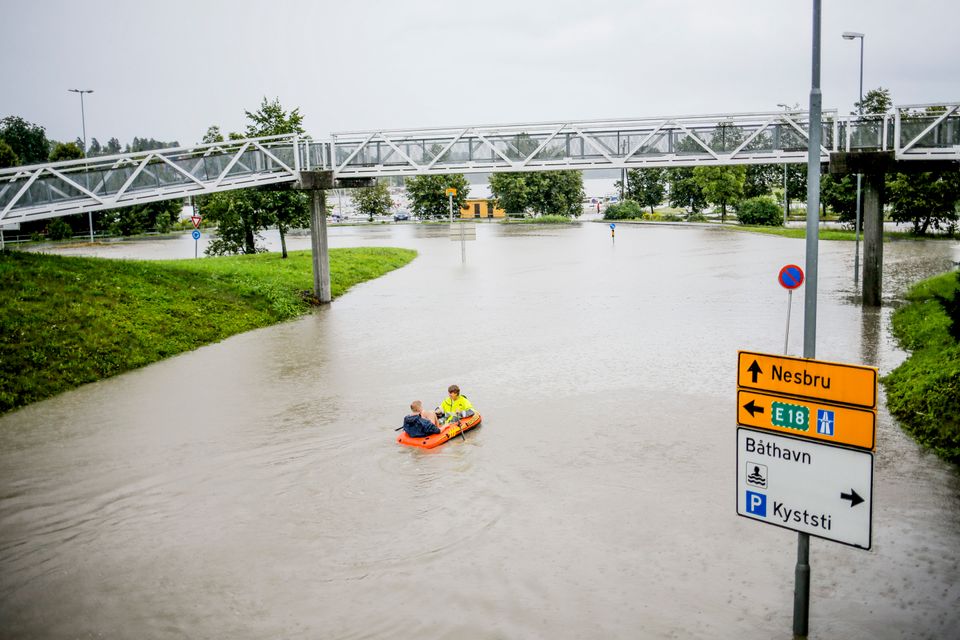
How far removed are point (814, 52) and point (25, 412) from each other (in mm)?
16062

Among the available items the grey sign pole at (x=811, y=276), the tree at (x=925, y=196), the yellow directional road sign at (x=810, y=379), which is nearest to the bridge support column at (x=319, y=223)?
the grey sign pole at (x=811, y=276)

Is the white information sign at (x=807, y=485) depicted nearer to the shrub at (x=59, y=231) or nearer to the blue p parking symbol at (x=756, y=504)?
the blue p parking symbol at (x=756, y=504)

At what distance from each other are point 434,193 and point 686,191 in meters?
29.3

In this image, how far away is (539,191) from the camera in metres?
95.2

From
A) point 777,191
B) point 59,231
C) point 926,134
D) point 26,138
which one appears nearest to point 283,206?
point 926,134

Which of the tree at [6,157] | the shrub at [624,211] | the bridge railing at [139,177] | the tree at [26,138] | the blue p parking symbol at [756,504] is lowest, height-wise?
the blue p parking symbol at [756,504]

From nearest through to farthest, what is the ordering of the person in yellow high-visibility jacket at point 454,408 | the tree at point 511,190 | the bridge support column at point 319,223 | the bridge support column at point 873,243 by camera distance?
the person in yellow high-visibility jacket at point 454,408
the bridge support column at point 873,243
the bridge support column at point 319,223
the tree at point 511,190

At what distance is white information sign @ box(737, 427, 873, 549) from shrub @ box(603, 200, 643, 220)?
87.9 metres

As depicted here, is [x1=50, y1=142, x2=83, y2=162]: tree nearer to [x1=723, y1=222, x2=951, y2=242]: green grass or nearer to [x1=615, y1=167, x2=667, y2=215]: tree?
[x1=723, y1=222, x2=951, y2=242]: green grass

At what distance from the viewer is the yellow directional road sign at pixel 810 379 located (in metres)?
6.42

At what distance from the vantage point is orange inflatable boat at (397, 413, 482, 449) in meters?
13.9

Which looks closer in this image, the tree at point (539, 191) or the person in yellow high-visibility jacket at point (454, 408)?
the person in yellow high-visibility jacket at point (454, 408)

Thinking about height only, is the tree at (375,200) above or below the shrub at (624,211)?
above

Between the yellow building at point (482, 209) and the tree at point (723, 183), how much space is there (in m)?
28.8
